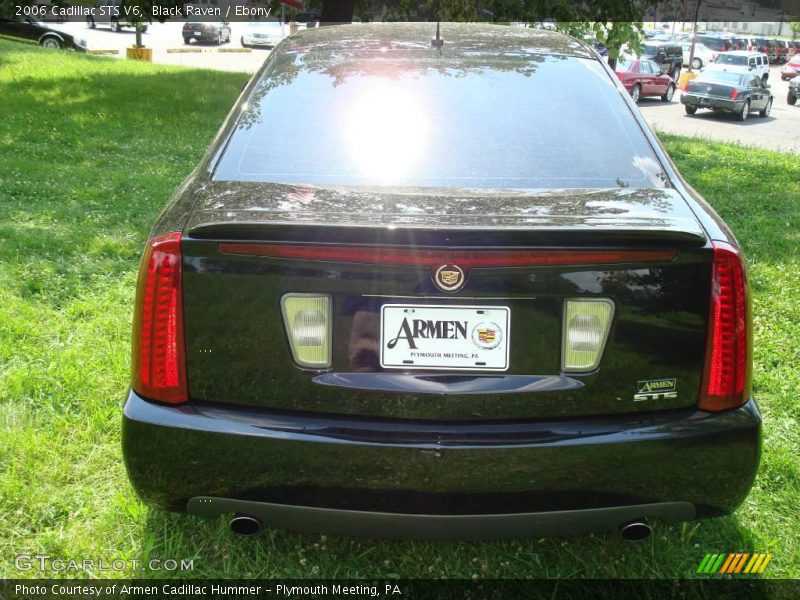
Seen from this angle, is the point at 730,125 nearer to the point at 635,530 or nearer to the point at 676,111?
the point at 676,111

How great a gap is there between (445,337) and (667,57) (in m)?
38.9

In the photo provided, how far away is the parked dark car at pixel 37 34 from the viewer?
85.9 feet

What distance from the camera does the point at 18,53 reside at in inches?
711

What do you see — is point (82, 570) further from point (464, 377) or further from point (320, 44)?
point (320, 44)

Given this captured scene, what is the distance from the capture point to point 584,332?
214cm

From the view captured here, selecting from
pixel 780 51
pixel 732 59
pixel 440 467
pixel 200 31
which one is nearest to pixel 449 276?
pixel 440 467

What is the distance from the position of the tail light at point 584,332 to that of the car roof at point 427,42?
4.97ft

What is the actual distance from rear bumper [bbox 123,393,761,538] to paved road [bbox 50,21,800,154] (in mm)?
12428

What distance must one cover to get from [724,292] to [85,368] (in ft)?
9.59

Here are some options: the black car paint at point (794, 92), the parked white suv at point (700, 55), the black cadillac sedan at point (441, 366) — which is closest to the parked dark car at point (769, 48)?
the parked white suv at point (700, 55)

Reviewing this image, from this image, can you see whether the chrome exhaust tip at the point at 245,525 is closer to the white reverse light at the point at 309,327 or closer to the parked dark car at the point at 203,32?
the white reverse light at the point at 309,327

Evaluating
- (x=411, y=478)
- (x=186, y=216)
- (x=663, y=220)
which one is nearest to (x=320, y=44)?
(x=186, y=216)

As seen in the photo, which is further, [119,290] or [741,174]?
[741,174]

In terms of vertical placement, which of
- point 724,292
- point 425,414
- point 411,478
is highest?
point 724,292
